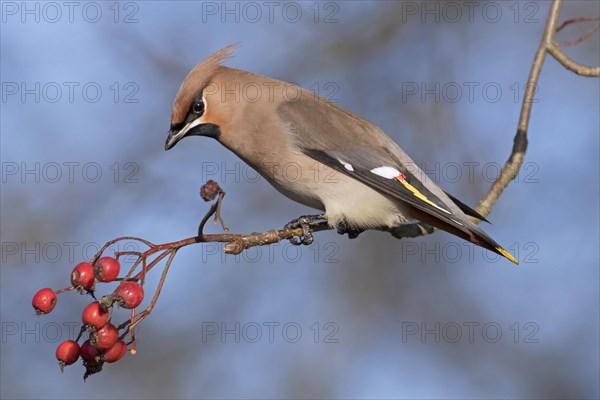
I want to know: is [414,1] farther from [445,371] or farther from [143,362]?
[143,362]

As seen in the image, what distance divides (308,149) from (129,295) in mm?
A: 1545

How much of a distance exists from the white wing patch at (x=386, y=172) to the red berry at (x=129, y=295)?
1.56m

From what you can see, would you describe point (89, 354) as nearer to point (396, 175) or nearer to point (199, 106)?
point (199, 106)

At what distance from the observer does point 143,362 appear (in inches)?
212

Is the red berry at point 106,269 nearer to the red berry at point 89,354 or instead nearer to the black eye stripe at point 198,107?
the red berry at point 89,354

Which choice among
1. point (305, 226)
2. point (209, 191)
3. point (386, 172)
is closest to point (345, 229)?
point (386, 172)

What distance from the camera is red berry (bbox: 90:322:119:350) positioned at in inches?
108

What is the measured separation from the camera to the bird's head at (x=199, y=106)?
3.90 m

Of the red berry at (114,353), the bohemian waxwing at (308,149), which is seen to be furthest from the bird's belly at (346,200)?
the red berry at (114,353)

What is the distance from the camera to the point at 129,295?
2.73 metres

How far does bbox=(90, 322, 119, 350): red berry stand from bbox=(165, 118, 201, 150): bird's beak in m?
1.20

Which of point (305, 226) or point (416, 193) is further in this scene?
point (416, 193)

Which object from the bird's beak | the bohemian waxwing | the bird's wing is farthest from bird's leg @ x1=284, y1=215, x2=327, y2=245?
the bird's beak

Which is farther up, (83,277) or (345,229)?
(345,229)
